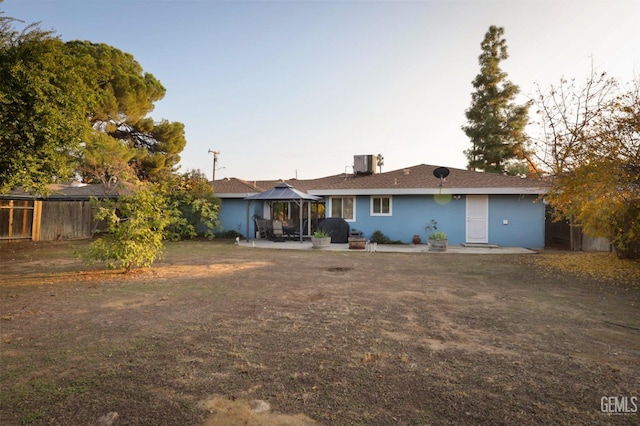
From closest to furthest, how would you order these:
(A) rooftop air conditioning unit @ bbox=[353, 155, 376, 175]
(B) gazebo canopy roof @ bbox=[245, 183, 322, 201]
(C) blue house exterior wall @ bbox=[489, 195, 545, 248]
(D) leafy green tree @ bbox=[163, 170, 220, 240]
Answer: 1. (C) blue house exterior wall @ bbox=[489, 195, 545, 248]
2. (B) gazebo canopy roof @ bbox=[245, 183, 322, 201]
3. (D) leafy green tree @ bbox=[163, 170, 220, 240]
4. (A) rooftop air conditioning unit @ bbox=[353, 155, 376, 175]

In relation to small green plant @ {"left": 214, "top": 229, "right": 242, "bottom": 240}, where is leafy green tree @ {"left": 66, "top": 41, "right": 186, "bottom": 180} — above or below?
above

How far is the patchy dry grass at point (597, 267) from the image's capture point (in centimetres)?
742

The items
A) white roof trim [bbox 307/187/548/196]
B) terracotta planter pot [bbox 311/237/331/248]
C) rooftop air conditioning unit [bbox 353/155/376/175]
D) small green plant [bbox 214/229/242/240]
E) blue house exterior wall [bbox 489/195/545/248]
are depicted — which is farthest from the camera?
rooftop air conditioning unit [bbox 353/155/376/175]

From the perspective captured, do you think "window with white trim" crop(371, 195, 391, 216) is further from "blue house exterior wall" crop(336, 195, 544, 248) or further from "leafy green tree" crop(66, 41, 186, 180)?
"leafy green tree" crop(66, 41, 186, 180)

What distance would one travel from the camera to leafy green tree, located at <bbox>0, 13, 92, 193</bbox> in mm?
7270

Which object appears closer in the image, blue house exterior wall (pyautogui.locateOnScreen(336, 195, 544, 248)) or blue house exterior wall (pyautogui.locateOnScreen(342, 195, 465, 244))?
blue house exterior wall (pyautogui.locateOnScreen(336, 195, 544, 248))

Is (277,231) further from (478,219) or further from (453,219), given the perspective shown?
(478,219)

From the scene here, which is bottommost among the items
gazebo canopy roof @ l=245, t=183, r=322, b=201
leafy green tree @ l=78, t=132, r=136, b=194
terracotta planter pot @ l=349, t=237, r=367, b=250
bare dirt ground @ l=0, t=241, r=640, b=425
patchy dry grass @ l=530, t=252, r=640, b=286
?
bare dirt ground @ l=0, t=241, r=640, b=425

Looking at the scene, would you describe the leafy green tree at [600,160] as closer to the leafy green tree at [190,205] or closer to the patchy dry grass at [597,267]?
the patchy dry grass at [597,267]

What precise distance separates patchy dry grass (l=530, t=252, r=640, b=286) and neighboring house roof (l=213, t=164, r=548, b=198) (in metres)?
3.60

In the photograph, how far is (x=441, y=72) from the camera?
13.4 m

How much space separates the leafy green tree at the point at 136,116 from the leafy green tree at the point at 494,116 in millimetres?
23318

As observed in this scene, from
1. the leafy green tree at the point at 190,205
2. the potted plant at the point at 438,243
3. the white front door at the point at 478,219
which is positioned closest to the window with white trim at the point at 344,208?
the potted plant at the point at 438,243

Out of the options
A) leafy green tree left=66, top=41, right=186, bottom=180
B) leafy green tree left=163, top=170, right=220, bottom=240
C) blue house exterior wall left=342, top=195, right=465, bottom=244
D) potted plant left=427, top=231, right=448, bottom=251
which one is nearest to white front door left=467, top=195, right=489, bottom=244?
blue house exterior wall left=342, top=195, right=465, bottom=244
